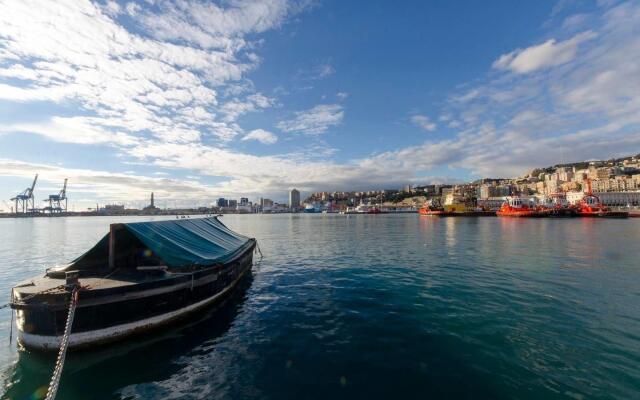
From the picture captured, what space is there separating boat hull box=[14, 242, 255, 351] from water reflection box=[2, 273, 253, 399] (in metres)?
0.37

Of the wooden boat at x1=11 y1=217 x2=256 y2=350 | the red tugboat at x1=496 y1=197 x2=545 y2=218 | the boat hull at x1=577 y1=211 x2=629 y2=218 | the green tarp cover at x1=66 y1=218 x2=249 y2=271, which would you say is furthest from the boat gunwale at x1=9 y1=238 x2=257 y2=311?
the boat hull at x1=577 y1=211 x2=629 y2=218

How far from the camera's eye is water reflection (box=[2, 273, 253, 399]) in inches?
296

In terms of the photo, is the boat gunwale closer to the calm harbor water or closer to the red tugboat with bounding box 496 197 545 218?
the calm harbor water

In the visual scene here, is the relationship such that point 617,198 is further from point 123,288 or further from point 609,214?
point 123,288

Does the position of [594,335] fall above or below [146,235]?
below

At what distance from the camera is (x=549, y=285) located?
16.4 m

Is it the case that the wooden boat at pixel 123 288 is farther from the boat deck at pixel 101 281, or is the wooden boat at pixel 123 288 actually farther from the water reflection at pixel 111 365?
the water reflection at pixel 111 365

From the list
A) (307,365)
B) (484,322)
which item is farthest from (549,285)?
(307,365)

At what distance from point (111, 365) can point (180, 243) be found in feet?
22.2

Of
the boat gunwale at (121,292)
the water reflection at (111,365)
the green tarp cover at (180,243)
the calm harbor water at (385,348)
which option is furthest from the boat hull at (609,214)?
the water reflection at (111,365)

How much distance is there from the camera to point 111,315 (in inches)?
376

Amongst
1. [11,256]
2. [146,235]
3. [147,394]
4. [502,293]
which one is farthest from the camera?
[11,256]

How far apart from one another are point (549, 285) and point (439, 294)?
22.8ft

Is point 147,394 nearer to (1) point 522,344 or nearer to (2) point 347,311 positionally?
(2) point 347,311
